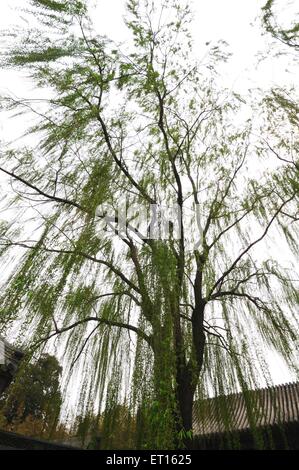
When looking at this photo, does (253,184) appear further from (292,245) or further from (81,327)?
(81,327)

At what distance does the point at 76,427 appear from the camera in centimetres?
282

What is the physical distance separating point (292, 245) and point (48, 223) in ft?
7.82

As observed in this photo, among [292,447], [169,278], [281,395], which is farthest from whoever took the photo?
[281,395]

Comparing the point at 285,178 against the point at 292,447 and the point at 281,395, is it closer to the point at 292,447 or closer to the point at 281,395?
the point at 292,447

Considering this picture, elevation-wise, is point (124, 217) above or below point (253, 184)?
below

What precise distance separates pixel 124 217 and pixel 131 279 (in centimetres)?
63

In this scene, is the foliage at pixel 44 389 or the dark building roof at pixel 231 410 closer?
the foliage at pixel 44 389

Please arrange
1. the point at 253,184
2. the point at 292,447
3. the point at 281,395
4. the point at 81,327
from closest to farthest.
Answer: the point at 81,327
the point at 253,184
the point at 292,447
the point at 281,395

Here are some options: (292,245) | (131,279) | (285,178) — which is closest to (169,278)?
(131,279)

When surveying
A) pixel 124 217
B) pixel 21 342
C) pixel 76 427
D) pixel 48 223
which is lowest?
→ pixel 76 427

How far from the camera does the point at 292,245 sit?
355cm

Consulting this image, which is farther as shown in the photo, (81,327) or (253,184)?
(253,184)

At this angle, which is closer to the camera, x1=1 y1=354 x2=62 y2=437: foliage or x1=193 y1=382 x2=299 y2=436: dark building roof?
x1=1 y1=354 x2=62 y2=437: foliage
